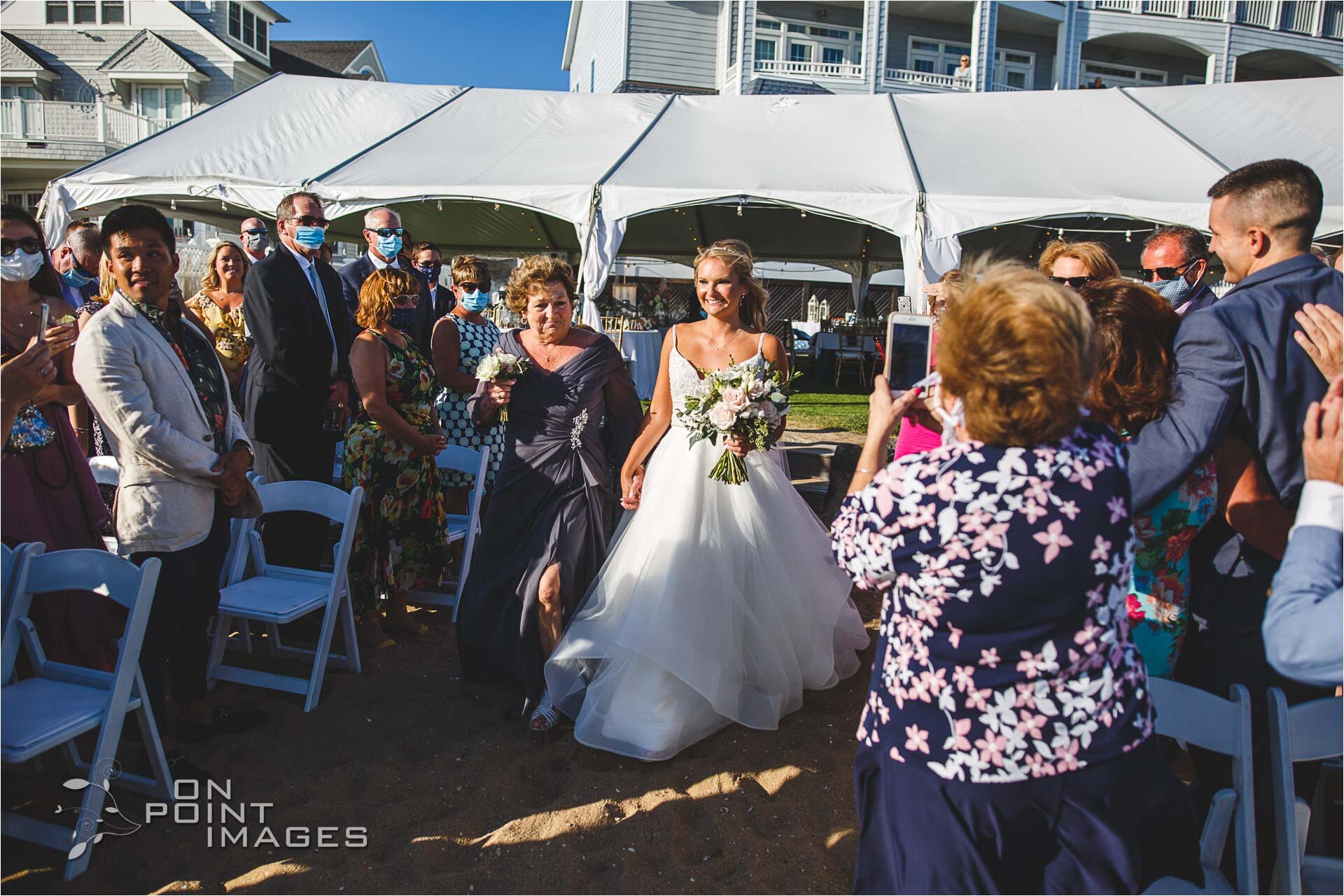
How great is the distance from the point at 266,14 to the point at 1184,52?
27.3m

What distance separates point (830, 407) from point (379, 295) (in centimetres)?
956

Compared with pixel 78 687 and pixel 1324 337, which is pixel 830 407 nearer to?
pixel 1324 337

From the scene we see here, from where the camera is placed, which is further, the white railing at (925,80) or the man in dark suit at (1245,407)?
the white railing at (925,80)

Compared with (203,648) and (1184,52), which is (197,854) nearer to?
(203,648)

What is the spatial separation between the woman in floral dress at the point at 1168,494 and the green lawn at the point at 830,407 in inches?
277

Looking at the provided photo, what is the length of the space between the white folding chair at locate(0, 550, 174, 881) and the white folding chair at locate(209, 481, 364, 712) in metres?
0.83

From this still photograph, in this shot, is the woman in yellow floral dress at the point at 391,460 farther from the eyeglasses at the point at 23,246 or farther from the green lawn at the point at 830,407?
the green lawn at the point at 830,407

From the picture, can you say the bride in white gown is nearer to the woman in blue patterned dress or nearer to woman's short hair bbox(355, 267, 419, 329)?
woman's short hair bbox(355, 267, 419, 329)

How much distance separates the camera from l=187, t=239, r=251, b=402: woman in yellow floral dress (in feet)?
18.9

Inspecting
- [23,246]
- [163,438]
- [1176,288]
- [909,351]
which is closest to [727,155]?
[1176,288]

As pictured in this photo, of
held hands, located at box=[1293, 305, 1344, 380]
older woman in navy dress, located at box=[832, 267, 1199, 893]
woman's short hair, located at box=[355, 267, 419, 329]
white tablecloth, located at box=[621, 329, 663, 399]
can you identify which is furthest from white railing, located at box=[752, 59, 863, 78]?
older woman in navy dress, located at box=[832, 267, 1199, 893]

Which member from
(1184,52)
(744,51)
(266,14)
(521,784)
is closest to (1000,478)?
(521,784)

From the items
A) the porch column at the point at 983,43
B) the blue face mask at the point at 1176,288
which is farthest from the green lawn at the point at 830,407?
the porch column at the point at 983,43

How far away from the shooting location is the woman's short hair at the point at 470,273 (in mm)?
5406
